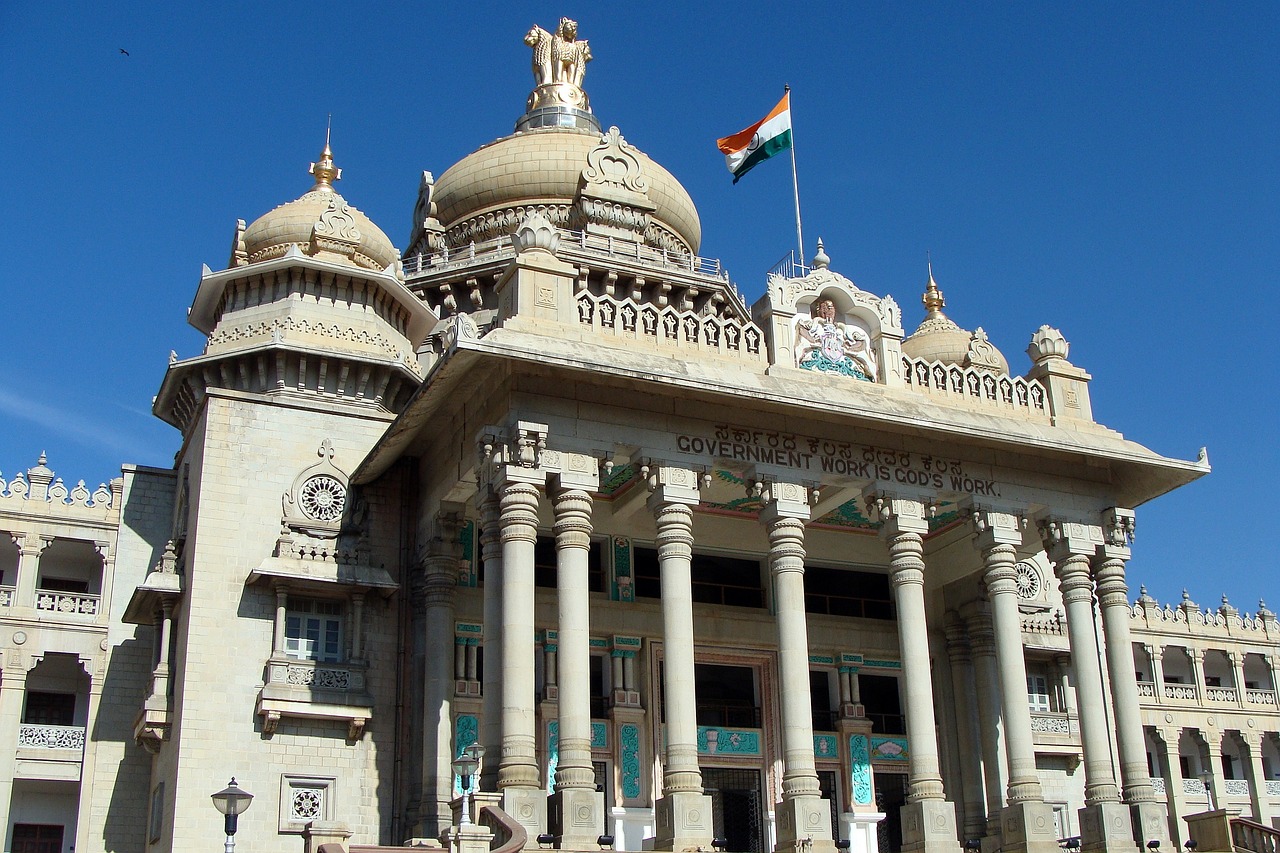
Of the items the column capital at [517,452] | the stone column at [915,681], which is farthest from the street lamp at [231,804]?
the stone column at [915,681]

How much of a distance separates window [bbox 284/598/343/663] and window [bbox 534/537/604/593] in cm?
462

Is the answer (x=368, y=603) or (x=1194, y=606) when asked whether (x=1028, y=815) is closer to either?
(x=368, y=603)

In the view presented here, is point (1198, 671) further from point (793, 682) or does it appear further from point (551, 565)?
point (793, 682)

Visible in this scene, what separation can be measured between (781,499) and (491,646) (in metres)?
6.39

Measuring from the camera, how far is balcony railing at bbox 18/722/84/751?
33031mm

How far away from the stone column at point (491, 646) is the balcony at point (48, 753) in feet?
43.1

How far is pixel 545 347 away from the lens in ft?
82.5

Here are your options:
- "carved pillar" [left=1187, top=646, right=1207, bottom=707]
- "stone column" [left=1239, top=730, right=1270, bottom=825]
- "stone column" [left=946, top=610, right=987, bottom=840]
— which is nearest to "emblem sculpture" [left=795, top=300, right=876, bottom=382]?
"stone column" [left=946, top=610, right=987, bottom=840]

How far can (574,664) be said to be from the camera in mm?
24250

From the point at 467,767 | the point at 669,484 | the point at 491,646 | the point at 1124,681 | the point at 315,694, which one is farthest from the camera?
the point at 1124,681

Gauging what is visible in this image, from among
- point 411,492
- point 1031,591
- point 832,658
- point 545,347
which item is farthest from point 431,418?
point 1031,591

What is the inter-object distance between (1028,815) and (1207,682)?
31717 millimetres

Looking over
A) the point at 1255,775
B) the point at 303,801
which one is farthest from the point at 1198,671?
the point at 303,801

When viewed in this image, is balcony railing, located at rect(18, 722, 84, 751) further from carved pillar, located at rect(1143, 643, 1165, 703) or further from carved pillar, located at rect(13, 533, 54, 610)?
carved pillar, located at rect(1143, 643, 1165, 703)
